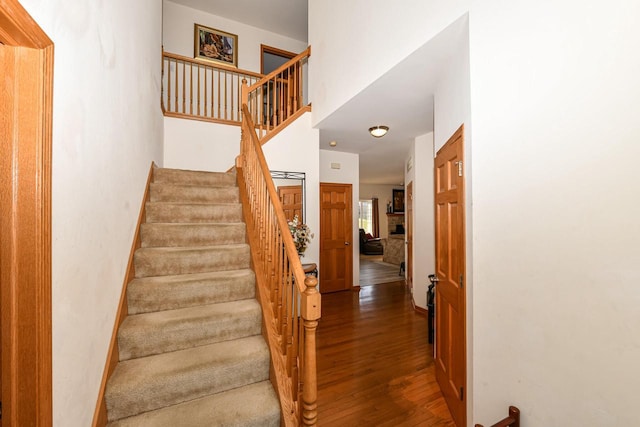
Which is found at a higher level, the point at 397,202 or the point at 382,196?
the point at 382,196

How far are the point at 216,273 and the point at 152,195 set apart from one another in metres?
1.19

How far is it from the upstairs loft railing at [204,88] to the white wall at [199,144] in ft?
0.46

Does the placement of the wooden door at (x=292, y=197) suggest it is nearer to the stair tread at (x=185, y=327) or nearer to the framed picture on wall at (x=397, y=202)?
the stair tread at (x=185, y=327)

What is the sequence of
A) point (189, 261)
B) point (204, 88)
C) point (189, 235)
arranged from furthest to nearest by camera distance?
point (204, 88)
point (189, 235)
point (189, 261)

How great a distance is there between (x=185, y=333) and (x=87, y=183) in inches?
44.8

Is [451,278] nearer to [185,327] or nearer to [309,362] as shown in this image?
[309,362]

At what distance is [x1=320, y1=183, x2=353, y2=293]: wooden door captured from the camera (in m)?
5.30

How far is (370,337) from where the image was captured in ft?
11.2

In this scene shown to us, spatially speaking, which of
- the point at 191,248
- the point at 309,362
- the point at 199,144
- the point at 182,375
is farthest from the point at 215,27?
the point at 309,362

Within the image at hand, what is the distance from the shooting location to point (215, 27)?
530 cm

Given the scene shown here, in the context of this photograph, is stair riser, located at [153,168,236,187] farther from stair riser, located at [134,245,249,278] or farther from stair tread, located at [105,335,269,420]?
stair tread, located at [105,335,269,420]

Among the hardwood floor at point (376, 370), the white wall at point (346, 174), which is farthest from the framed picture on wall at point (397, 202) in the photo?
the hardwood floor at point (376, 370)

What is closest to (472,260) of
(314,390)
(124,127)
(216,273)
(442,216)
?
(442,216)

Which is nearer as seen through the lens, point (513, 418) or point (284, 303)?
point (513, 418)
